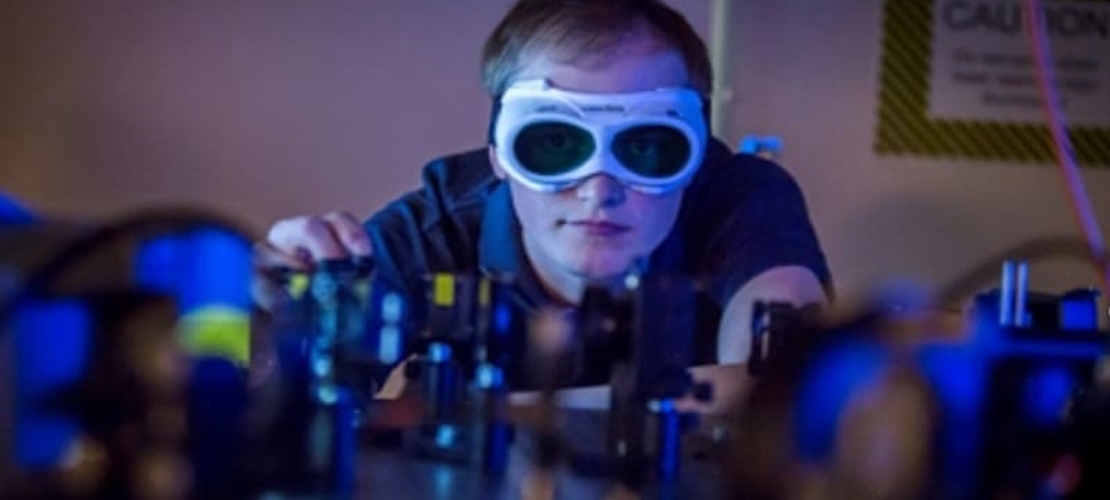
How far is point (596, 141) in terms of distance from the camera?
916 mm

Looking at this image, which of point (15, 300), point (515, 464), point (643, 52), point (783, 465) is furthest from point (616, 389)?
point (643, 52)

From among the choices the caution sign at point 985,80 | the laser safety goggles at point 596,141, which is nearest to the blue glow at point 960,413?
the laser safety goggles at point 596,141

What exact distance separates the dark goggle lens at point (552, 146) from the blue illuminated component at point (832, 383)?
1.35ft

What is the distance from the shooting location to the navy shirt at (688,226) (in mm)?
1250

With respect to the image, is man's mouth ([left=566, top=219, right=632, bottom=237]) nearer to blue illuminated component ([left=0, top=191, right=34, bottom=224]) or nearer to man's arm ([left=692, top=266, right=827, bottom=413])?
man's arm ([left=692, top=266, right=827, bottom=413])

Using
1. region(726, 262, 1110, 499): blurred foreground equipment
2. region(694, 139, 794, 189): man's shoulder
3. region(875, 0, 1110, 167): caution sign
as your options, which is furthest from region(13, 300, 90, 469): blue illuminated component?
region(875, 0, 1110, 167): caution sign

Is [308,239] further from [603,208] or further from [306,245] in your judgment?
[603,208]

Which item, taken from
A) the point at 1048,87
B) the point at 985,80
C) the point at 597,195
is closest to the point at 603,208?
the point at 597,195

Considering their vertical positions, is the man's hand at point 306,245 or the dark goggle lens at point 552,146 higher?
the dark goggle lens at point 552,146

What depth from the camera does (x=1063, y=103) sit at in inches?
71.7

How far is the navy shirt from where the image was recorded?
49.2 inches

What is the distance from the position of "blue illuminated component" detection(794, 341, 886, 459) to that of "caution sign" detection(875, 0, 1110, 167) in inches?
51.5

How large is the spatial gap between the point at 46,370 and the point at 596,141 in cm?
46

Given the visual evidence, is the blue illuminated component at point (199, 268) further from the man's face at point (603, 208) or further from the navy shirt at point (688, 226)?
the navy shirt at point (688, 226)
